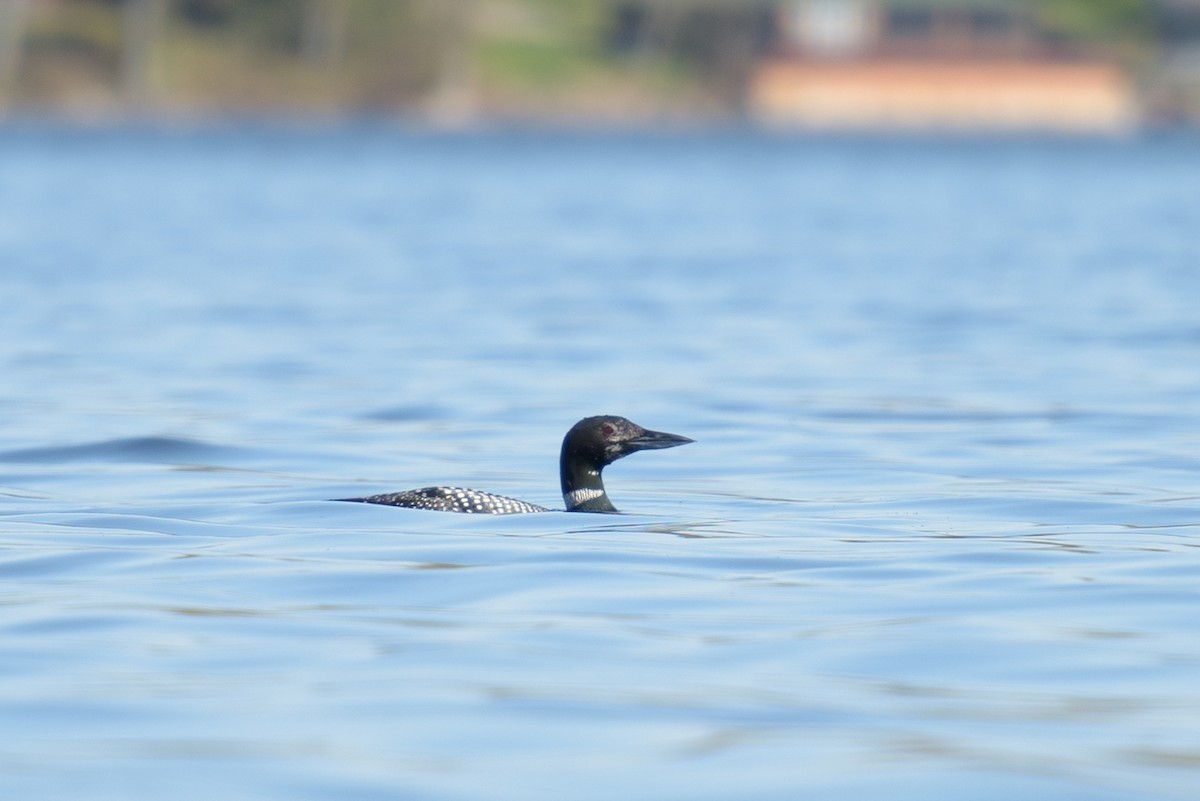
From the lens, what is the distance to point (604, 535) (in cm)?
779

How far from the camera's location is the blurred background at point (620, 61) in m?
78.0

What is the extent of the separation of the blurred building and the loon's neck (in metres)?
79.5

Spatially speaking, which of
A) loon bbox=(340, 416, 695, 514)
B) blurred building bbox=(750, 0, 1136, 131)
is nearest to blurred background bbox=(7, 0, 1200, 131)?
blurred building bbox=(750, 0, 1136, 131)

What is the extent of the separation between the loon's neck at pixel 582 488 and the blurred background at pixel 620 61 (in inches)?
2777

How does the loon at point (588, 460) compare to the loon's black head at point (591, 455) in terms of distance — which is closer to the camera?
the loon at point (588, 460)

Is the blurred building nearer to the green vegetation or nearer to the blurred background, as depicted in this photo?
the blurred background

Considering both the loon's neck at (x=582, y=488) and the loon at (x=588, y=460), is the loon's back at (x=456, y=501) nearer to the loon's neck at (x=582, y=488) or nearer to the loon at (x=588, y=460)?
the loon at (x=588, y=460)

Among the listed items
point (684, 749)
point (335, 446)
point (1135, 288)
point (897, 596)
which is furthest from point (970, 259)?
point (684, 749)

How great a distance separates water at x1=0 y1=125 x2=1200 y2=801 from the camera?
4.83m

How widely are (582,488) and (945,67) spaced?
265 ft

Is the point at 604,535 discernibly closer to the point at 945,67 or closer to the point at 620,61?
the point at 945,67

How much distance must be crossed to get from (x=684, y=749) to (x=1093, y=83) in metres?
85.6

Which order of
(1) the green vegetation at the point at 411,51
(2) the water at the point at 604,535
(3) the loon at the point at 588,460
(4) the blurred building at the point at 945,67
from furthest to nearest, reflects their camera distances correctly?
1. (4) the blurred building at the point at 945,67
2. (1) the green vegetation at the point at 411,51
3. (3) the loon at the point at 588,460
4. (2) the water at the point at 604,535

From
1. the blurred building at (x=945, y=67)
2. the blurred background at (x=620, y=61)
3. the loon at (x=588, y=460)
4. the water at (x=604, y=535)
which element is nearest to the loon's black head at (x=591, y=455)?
the loon at (x=588, y=460)
